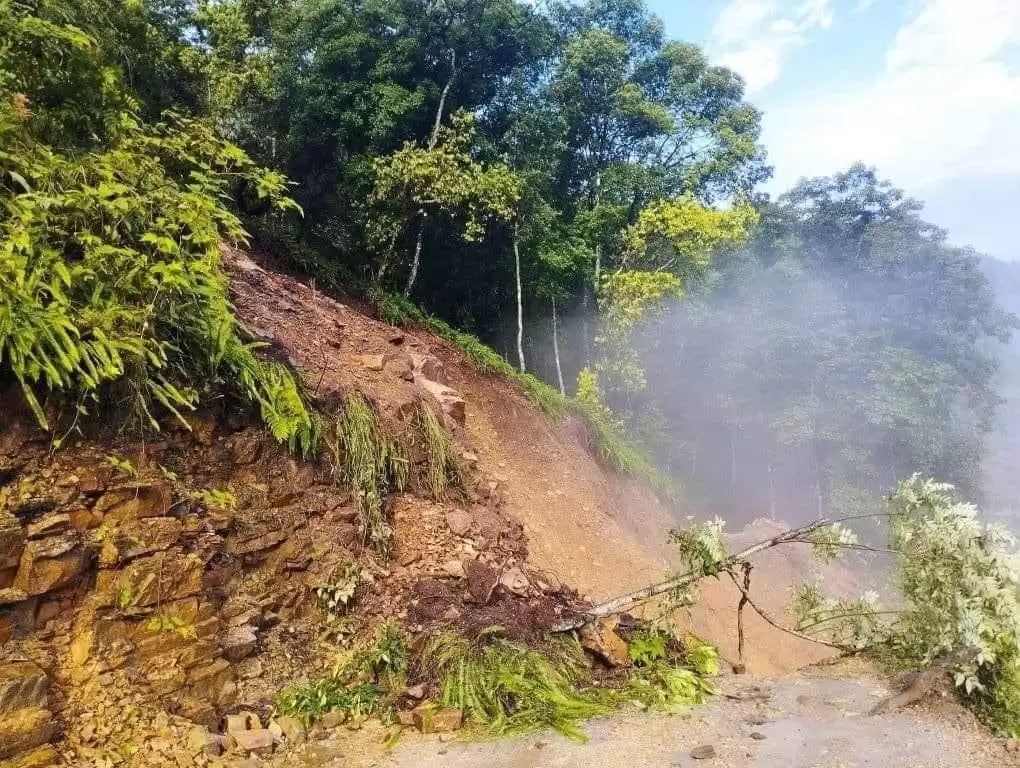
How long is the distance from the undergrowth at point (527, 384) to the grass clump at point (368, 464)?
4.84 meters

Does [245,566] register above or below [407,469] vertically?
below

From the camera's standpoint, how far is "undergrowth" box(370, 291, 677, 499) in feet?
36.6

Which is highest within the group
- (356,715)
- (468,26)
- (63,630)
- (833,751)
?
(468,26)

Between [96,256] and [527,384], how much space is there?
8197 mm

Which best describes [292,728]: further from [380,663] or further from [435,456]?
[435,456]

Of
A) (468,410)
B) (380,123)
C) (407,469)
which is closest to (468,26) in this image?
(380,123)

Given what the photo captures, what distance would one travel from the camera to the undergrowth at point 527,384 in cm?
1116

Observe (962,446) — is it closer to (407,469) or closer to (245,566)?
(407,469)

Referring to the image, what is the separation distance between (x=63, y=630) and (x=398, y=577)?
2.33 m

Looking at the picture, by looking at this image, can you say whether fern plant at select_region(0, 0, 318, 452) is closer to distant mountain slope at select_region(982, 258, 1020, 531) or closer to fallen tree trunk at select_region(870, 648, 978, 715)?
fallen tree trunk at select_region(870, 648, 978, 715)

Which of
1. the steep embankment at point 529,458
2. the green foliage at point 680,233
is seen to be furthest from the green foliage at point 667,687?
the green foliage at point 680,233

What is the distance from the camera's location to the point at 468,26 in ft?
41.2

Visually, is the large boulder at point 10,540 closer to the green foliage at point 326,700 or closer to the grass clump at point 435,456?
the green foliage at point 326,700

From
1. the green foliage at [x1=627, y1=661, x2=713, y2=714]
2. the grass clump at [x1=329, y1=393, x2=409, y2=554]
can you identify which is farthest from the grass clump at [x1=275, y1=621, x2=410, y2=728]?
the green foliage at [x1=627, y1=661, x2=713, y2=714]
